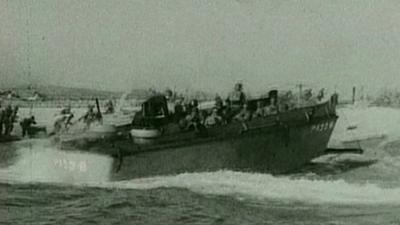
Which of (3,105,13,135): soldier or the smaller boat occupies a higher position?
(3,105,13,135): soldier

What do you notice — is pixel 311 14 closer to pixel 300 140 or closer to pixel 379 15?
pixel 379 15

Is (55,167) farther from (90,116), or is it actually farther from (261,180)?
(261,180)

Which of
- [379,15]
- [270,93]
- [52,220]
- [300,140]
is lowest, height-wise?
[52,220]

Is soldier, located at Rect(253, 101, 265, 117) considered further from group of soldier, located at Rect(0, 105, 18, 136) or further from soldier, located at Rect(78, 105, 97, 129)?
group of soldier, located at Rect(0, 105, 18, 136)

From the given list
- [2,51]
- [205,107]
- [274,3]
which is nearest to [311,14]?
[274,3]

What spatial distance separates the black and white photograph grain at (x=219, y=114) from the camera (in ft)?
6.57

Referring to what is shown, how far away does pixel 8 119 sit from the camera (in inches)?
80.4

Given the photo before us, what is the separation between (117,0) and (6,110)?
15.7 inches

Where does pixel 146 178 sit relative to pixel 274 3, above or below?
below

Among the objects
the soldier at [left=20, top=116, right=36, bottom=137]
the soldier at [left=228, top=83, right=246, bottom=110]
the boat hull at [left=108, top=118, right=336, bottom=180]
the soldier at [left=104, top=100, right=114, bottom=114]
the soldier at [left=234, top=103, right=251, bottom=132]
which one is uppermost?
the soldier at [left=228, top=83, right=246, bottom=110]

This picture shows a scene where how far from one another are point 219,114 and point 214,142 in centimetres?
7

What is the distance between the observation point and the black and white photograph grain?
78.8 inches

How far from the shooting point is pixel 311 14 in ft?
6.62

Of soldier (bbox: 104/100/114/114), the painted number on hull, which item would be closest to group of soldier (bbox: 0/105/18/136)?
soldier (bbox: 104/100/114/114)
